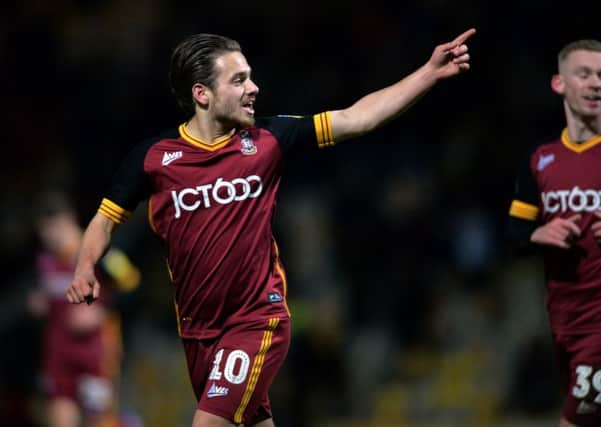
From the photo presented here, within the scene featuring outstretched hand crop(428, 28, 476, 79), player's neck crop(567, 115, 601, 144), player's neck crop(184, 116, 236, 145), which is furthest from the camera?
player's neck crop(567, 115, 601, 144)

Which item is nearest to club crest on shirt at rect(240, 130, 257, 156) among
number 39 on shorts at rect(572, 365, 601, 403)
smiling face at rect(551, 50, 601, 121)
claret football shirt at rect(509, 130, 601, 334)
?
claret football shirt at rect(509, 130, 601, 334)

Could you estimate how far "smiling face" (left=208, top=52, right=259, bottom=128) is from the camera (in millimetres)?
5633

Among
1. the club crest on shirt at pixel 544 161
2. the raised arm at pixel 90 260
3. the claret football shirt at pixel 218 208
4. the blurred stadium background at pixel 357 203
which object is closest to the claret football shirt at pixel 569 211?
the club crest on shirt at pixel 544 161

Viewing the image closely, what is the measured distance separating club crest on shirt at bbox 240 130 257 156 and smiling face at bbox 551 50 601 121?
1.64 meters

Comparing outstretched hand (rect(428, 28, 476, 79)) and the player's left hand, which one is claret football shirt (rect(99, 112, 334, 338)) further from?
the player's left hand

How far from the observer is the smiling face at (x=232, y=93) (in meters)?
5.63

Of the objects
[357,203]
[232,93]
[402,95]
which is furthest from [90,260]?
[357,203]

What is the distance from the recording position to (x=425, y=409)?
Result: 1134 cm

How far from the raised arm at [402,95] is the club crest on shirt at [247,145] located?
40cm

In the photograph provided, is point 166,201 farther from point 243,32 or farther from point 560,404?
point 243,32

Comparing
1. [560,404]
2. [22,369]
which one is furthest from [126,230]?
[560,404]

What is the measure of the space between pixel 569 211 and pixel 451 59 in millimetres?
1045

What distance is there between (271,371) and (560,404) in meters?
5.49

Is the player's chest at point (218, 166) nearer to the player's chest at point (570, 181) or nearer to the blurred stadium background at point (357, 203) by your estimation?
the player's chest at point (570, 181)
